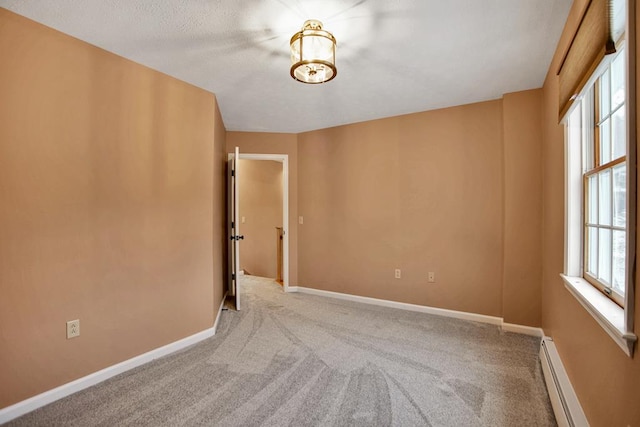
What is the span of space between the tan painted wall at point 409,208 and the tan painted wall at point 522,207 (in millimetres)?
178

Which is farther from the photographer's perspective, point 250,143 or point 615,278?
point 250,143

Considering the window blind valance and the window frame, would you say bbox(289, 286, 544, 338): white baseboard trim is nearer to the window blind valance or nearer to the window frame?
the window frame

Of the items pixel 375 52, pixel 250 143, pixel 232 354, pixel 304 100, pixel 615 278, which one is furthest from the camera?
pixel 250 143

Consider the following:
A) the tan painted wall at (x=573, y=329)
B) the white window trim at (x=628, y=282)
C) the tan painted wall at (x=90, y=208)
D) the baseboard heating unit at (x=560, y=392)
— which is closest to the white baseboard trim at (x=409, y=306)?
the tan painted wall at (x=573, y=329)

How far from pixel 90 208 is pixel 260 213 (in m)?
3.90

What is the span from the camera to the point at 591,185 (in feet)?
6.04

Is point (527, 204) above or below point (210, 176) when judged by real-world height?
below

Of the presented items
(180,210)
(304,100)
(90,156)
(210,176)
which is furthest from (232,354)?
(304,100)

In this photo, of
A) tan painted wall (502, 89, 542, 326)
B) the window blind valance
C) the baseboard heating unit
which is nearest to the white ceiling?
tan painted wall (502, 89, 542, 326)

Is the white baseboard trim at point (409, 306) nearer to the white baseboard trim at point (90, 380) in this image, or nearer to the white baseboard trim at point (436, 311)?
the white baseboard trim at point (436, 311)

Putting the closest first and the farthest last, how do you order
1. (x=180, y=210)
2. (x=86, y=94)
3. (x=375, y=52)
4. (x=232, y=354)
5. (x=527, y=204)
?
1. (x=86, y=94)
2. (x=375, y=52)
3. (x=232, y=354)
4. (x=180, y=210)
5. (x=527, y=204)

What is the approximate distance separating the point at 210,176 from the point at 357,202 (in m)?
1.95

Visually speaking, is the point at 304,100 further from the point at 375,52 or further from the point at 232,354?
the point at 232,354

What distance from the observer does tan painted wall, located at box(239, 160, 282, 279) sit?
19.2ft
